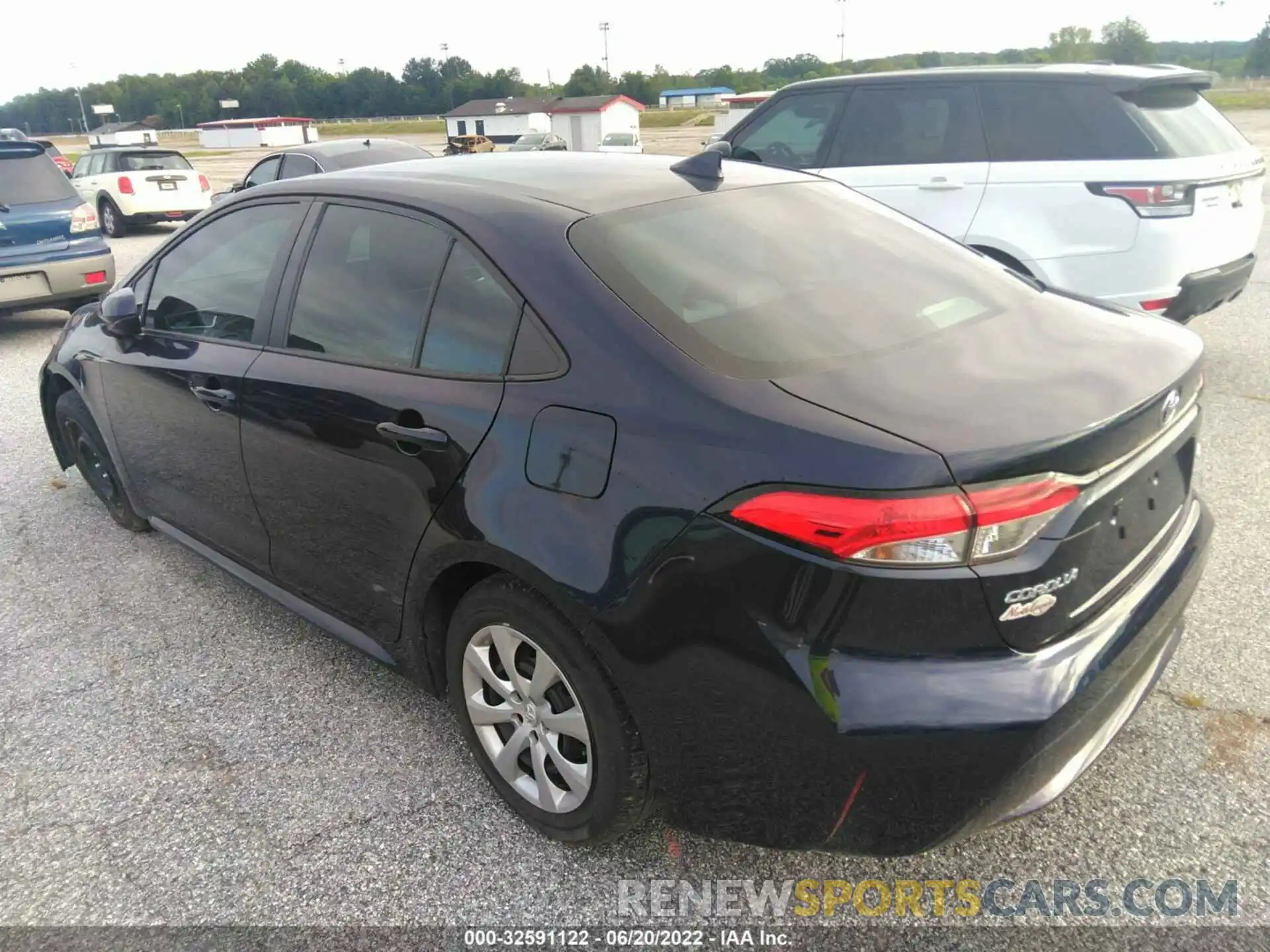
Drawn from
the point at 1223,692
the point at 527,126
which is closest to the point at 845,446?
the point at 1223,692

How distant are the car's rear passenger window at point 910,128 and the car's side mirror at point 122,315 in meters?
4.68

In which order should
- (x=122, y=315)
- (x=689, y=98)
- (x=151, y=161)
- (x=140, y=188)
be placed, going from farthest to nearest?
(x=689, y=98) → (x=151, y=161) → (x=140, y=188) → (x=122, y=315)

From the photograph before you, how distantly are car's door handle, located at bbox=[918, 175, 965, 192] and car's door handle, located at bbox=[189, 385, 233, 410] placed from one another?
464 cm

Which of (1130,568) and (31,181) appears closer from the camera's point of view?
(1130,568)

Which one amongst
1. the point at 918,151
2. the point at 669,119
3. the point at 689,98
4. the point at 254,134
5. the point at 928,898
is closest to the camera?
the point at 928,898

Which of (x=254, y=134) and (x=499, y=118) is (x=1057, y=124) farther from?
(x=254, y=134)

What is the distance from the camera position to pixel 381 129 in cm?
9300

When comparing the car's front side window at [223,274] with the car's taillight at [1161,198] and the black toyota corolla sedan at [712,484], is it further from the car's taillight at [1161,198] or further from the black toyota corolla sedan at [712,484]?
the car's taillight at [1161,198]

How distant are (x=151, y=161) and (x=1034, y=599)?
17572mm

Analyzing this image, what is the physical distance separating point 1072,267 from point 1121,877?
408 cm

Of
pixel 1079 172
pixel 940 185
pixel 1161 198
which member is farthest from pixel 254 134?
pixel 1161 198

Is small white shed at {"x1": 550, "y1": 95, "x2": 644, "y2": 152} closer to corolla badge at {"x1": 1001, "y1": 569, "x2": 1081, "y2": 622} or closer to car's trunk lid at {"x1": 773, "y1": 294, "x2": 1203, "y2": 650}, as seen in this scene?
car's trunk lid at {"x1": 773, "y1": 294, "x2": 1203, "y2": 650}

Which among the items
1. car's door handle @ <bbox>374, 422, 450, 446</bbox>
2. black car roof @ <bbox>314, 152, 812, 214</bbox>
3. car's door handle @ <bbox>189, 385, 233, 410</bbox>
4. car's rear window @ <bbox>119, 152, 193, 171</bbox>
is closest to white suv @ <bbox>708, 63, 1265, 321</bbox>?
black car roof @ <bbox>314, 152, 812, 214</bbox>

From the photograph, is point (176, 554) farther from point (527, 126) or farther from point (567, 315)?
point (527, 126)
